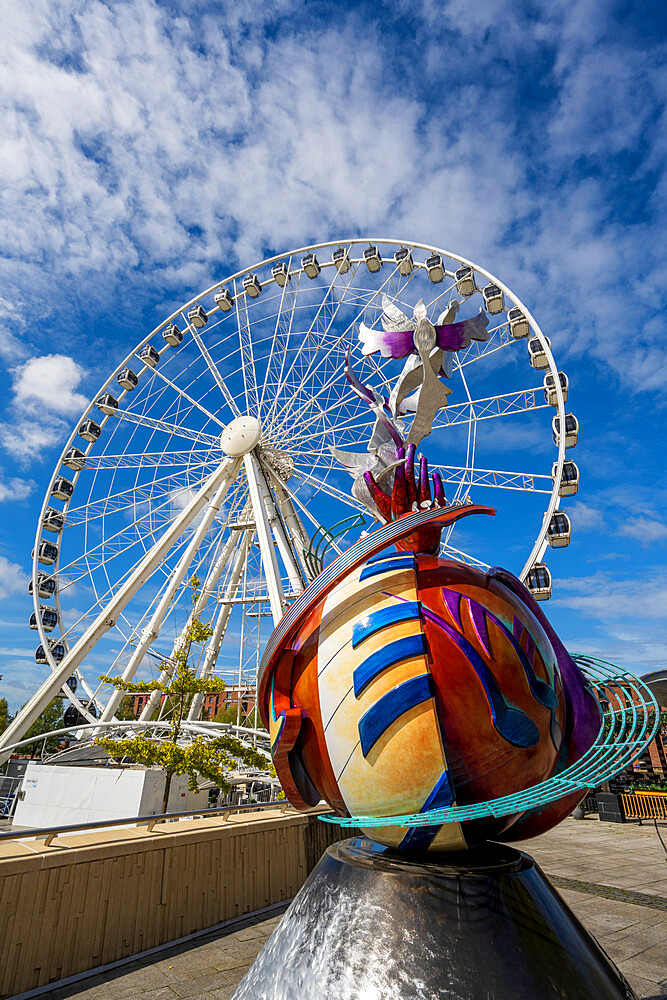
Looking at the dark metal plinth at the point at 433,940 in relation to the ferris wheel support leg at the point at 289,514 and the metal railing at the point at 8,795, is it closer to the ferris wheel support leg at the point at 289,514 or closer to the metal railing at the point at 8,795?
the ferris wheel support leg at the point at 289,514

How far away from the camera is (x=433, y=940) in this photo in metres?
2.56

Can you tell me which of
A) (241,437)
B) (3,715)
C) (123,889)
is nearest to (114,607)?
(241,437)

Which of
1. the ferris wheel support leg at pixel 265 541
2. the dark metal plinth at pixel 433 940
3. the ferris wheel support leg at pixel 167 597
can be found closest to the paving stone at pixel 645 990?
the dark metal plinth at pixel 433 940

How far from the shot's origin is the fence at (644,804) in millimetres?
16328

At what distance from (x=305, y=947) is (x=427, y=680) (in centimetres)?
147

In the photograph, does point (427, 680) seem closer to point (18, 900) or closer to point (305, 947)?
point (305, 947)

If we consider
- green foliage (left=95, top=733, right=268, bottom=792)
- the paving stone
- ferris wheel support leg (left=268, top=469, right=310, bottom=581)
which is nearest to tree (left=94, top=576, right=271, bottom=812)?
green foliage (left=95, top=733, right=268, bottom=792)

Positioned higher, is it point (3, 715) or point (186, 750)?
point (3, 715)

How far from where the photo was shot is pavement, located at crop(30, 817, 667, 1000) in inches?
181

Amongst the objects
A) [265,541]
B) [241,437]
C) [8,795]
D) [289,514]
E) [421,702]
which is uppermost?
[241,437]

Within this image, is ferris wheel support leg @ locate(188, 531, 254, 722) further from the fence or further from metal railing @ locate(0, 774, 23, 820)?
the fence

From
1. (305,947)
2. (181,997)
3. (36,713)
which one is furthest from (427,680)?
(36,713)

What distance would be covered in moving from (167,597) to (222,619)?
4242 mm

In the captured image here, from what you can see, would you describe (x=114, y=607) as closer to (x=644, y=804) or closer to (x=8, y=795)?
(x=8, y=795)
